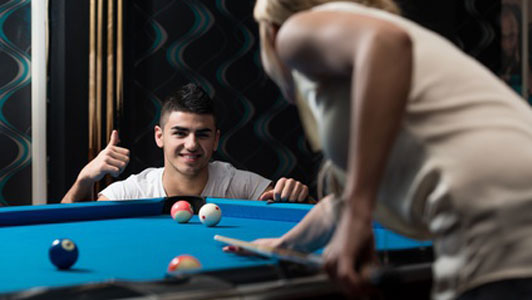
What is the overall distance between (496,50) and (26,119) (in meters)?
3.65

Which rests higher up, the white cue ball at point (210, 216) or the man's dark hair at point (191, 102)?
the man's dark hair at point (191, 102)

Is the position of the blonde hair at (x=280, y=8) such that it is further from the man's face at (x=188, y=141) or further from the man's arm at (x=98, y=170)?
the man's face at (x=188, y=141)

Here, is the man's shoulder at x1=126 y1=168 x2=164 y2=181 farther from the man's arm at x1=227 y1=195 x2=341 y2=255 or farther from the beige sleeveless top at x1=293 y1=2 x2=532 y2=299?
the beige sleeveless top at x1=293 y1=2 x2=532 y2=299

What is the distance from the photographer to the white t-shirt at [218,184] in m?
3.47

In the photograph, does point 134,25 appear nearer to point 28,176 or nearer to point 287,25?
point 28,176

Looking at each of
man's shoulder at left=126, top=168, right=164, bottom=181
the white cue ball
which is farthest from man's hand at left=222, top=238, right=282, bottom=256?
man's shoulder at left=126, top=168, right=164, bottom=181

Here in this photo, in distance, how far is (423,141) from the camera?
2.86 feet

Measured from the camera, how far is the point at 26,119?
13.5 feet

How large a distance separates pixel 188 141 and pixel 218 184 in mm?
297

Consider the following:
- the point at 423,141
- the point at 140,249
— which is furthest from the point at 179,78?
the point at 423,141

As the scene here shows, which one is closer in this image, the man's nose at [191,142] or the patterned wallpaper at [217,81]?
the man's nose at [191,142]

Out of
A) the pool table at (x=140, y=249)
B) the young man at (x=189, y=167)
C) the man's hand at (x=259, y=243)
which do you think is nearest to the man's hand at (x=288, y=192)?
the pool table at (x=140, y=249)

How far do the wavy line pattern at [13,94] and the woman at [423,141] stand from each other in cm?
354

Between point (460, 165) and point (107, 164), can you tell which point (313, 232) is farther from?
point (107, 164)
